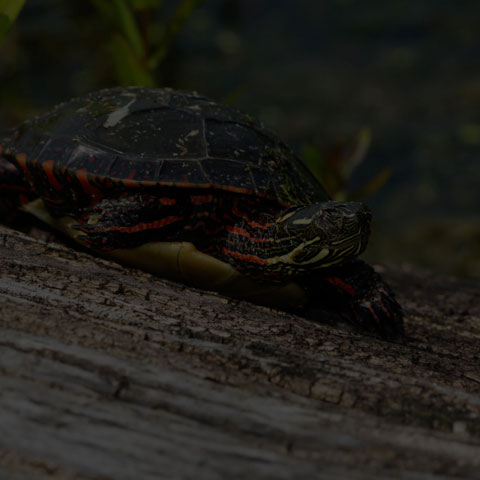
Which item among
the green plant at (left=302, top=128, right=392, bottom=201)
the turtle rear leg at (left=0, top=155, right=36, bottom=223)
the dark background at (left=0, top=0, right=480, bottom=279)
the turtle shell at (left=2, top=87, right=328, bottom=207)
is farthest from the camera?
the dark background at (left=0, top=0, right=480, bottom=279)

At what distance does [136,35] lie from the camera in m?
3.16

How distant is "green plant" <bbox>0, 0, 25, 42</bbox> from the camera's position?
8.03 feet

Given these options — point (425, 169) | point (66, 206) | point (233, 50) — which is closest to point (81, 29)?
point (233, 50)

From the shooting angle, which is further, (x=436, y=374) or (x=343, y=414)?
(x=436, y=374)

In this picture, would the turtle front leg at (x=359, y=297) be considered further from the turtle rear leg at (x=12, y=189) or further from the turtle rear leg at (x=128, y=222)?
the turtle rear leg at (x=12, y=189)

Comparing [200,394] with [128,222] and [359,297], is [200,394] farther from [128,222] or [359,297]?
[359,297]

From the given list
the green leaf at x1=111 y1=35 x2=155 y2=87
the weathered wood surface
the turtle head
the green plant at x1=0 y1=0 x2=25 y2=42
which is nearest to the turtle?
the turtle head

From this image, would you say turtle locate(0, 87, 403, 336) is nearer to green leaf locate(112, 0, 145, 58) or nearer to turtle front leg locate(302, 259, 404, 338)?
turtle front leg locate(302, 259, 404, 338)

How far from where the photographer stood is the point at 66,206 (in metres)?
2.19

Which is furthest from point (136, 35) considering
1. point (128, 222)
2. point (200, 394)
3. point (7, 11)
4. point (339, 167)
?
point (200, 394)

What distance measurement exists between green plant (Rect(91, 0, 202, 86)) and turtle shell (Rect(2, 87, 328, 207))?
878 mm

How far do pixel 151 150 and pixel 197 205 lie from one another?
253mm

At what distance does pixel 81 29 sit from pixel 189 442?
960cm

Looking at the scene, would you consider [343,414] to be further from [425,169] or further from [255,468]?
[425,169]
